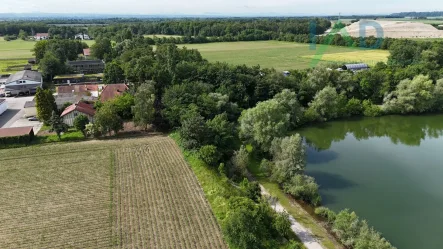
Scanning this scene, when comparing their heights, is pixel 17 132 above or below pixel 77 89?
below

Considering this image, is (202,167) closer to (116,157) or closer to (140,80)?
(116,157)

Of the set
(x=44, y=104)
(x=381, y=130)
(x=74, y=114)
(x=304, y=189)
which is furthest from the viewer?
(x=381, y=130)

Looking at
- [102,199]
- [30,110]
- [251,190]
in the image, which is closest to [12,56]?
[30,110]

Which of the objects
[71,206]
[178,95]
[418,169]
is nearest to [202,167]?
[71,206]

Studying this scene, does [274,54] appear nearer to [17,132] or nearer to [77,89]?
[77,89]

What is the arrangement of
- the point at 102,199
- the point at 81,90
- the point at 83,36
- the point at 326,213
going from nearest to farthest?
the point at 326,213 < the point at 102,199 < the point at 81,90 < the point at 83,36

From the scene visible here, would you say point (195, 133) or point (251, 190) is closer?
point (251, 190)

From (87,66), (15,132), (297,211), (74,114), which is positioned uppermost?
(87,66)

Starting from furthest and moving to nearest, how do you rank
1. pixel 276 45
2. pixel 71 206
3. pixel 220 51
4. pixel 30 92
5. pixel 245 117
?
pixel 276 45
pixel 220 51
pixel 30 92
pixel 245 117
pixel 71 206
